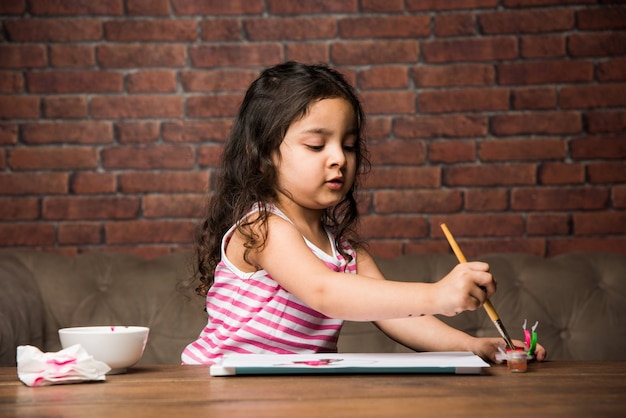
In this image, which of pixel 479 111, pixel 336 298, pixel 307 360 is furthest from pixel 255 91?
→ pixel 479 111

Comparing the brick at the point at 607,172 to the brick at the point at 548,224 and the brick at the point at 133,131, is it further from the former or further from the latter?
the brick at the point at 133,131

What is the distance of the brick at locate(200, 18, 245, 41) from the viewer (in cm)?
247

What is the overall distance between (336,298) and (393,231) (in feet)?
4.20

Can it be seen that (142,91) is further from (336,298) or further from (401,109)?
(336,298)

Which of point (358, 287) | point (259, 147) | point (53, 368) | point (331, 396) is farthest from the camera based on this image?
point (259, 147)

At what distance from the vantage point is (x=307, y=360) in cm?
109

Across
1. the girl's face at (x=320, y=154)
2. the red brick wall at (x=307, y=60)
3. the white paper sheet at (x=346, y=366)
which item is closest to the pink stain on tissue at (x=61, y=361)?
the white paper sheet at (x=346, y=366)

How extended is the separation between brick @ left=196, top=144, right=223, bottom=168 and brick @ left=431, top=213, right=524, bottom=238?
73cm

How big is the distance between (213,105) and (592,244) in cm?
130

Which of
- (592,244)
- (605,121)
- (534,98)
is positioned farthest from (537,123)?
(592,244)

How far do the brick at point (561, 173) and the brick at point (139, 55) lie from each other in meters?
1.22

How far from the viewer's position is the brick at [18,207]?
2455mm

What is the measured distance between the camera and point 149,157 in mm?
2469

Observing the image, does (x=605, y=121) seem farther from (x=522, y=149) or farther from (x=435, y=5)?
(x=435, y=5)
